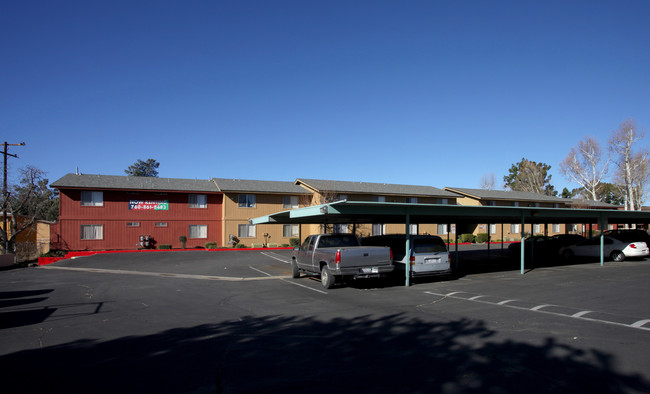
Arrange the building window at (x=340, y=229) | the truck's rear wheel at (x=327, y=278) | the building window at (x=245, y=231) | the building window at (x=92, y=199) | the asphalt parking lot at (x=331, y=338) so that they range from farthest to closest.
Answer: the building window at (x=245, y=231), the building window at (x=340, y=229), the building window at (x=92, y=199), the truck's rear wheel at (x=327, y=278), the asphalt parking lot at (x=331, y=338)

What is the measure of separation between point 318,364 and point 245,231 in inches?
1258

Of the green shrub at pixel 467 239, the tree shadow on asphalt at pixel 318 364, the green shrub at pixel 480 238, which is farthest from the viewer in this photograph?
the green shrub at pixel 480 238

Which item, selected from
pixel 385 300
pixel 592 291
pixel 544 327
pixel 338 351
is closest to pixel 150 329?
pixel 338 351

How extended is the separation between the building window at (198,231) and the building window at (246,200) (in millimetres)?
3542

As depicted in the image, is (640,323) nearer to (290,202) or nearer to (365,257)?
(365,257)

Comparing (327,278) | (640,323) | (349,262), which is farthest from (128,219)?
(640,323)

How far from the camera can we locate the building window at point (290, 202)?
127ft

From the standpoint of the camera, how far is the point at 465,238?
44938mm

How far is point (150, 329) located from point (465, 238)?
40.9 m

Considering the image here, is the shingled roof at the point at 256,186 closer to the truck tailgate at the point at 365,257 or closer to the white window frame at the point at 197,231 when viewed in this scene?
the white window frame at the point at 197,231

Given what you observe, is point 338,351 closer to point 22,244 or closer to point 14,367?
point 14,367

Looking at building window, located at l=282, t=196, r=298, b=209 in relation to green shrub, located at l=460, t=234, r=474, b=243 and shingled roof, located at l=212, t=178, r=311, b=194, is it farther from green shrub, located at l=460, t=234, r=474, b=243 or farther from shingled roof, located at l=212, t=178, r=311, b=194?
green shrub, located at l=460, t=234, r=474, b=243

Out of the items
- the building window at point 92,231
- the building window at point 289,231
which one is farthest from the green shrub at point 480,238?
the building window at point 92,231

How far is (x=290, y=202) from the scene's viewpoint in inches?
1534
